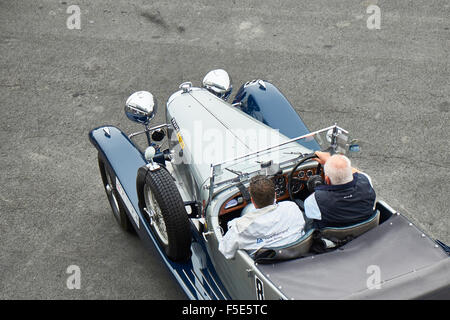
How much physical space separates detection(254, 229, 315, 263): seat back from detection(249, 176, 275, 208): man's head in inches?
11.9

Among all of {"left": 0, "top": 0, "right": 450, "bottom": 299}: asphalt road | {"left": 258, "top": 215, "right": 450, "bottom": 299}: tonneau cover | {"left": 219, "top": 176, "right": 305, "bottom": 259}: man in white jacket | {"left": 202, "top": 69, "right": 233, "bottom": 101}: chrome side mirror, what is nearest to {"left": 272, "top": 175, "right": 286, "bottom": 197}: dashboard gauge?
{"left": 219, "top": 176, "right": 305, "bottom": 259}: man in white jacket

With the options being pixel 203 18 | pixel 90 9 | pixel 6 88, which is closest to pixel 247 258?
pixel 6 88

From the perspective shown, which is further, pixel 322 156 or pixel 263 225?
pixel 322 156

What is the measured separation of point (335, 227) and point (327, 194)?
0.73 ft

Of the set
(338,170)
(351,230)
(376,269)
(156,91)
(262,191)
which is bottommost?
(376,269)

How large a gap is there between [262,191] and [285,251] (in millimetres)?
403

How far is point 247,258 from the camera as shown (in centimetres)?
354

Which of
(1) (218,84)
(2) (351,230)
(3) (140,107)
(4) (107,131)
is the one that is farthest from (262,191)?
(1) (218,84)

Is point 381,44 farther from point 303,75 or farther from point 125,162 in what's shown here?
point 125,162

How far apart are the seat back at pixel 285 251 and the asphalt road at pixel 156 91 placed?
131 cm

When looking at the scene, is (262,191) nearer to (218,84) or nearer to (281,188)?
(281,188)

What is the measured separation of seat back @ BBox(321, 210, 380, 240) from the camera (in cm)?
357

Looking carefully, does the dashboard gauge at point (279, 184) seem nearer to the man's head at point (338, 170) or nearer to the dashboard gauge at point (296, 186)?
the dashboard gauge at point (296, 186)

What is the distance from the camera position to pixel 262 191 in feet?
11.6
